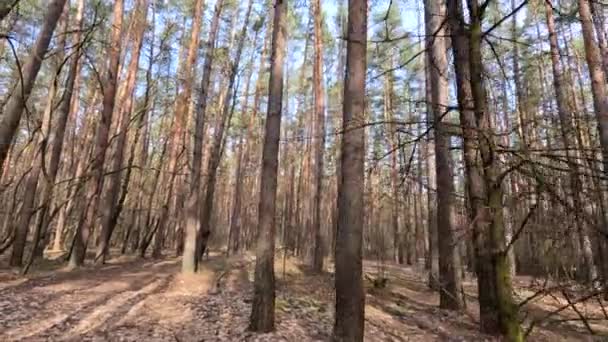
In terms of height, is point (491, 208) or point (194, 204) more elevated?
point (194, 204)

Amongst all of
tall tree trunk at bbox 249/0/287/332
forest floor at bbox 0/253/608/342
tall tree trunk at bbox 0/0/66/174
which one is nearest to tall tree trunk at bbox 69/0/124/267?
forest floor at bbox 0/253/608/342

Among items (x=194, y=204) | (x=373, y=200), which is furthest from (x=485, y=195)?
(x=194, y=204)

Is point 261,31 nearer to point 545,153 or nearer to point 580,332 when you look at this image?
point 580,332

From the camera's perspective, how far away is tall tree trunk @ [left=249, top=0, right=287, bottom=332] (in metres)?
5.62

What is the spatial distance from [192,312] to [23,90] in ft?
14.0

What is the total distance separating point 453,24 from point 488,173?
3.76 feet

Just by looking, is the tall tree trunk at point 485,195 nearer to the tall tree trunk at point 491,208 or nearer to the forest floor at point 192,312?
the tall tree trunk at point 491,208

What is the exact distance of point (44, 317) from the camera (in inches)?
224

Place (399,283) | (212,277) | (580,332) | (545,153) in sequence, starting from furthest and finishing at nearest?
(399,283) < (212,277) < (580,332) < (545,153)

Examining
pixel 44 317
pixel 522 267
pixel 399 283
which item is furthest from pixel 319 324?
pixel 522 267

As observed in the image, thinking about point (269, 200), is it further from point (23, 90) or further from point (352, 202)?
point (23, 90)

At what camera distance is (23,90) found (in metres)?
3.69

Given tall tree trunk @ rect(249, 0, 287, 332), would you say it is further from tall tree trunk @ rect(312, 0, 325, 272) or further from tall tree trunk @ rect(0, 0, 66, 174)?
tall tree trunk @ rect(312, 0, 325, 272)

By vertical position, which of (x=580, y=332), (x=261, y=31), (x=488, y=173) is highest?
(x=261, y=31)
